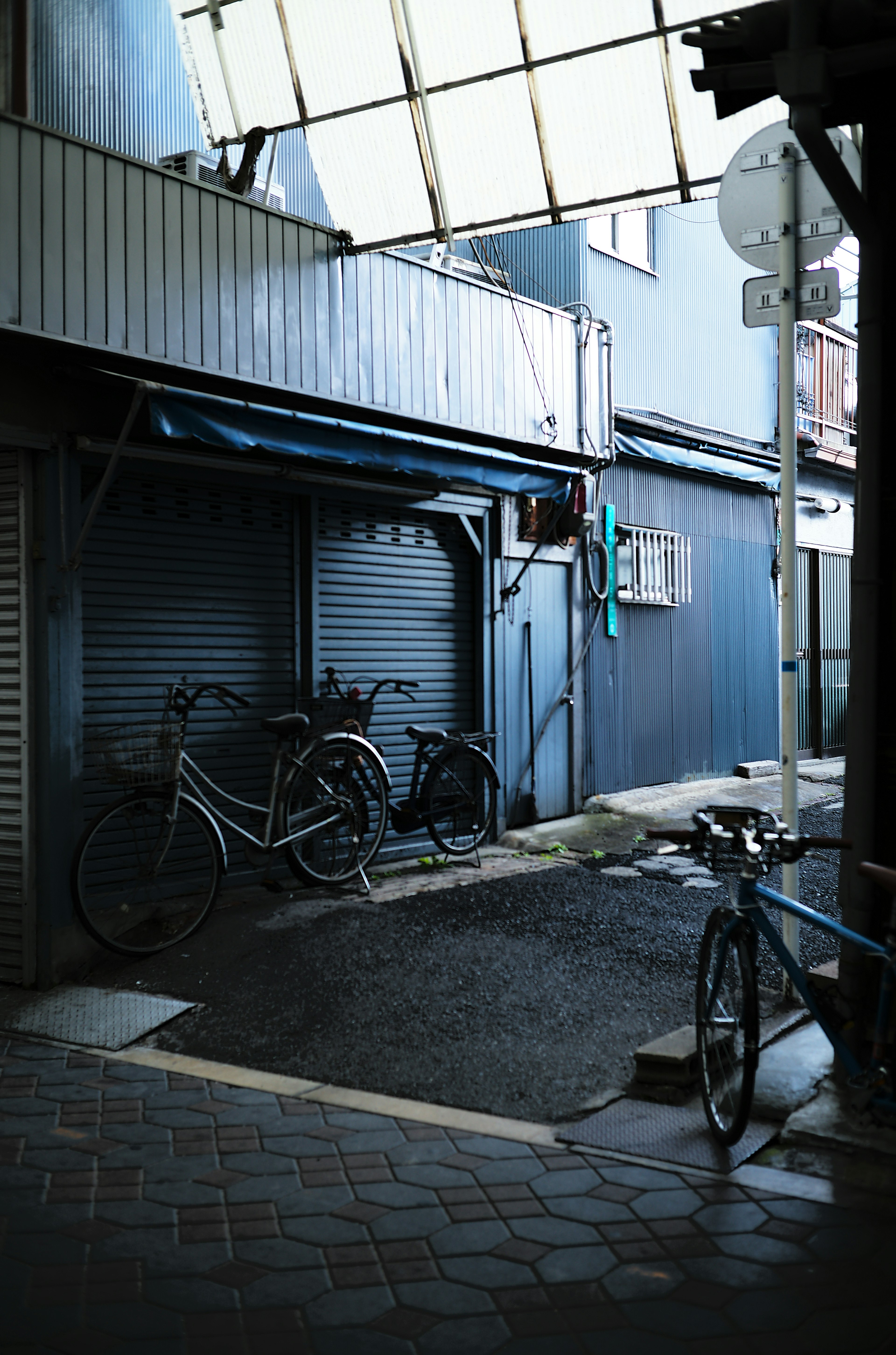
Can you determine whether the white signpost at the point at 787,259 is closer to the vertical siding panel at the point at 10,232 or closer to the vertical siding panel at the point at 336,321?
the vertical siding panel at the point at 336,321

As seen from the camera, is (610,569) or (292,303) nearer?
(292,303)

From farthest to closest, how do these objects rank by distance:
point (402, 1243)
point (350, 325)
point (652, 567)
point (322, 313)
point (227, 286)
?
point (652, 567) → point (350, 325) → point (322, 313) → point (227, 286) → point (402, 1243)

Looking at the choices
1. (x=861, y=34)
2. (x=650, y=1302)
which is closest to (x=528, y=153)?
(x=861, y=34)

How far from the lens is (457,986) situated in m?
6.29

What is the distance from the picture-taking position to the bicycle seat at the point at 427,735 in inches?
351

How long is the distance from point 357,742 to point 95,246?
11.4ft

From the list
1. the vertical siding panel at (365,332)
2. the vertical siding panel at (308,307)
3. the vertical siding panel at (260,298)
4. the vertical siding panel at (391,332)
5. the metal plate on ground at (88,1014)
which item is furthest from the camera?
Answer: the vertical siding panel at (391,332)

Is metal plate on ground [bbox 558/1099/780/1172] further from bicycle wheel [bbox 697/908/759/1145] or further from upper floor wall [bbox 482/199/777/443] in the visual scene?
upper floor wall [bbox 482/199/777/443]

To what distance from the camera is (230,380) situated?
25.3ft

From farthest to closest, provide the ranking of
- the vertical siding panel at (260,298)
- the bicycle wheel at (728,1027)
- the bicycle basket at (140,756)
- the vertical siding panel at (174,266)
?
the vertical siding panel at (260,298)
the vertical siding panel at (174,266)
the bicycle basket at (140,756)
the bicycle wheel at (728,1027)

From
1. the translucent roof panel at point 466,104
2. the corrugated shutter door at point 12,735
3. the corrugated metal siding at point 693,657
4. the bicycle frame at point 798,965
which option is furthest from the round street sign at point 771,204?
the corrugated metal siding at point 693,657

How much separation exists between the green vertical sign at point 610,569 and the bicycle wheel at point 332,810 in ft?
13.9

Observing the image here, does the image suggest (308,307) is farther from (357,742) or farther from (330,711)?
(357,742)

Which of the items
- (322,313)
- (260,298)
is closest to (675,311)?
(322,313)
